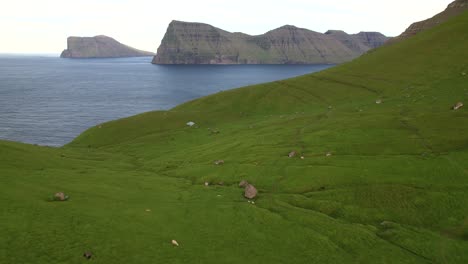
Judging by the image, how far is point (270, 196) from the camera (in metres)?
50.0

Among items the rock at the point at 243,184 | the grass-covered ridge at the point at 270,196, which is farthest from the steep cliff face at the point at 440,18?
the rock at the point at 243,184

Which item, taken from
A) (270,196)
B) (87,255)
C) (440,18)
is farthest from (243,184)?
(440,18)

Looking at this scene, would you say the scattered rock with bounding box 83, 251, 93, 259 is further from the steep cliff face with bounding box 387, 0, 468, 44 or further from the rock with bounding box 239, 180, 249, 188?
the steep cliff face with bounding box 387, 0, 468, 44

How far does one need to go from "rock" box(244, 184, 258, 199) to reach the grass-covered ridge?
1058mm

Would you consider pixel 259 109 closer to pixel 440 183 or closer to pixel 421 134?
pixel 421 134

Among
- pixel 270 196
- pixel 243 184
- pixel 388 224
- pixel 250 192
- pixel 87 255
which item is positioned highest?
pixel 87 255

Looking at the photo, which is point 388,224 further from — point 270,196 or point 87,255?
point 87,255

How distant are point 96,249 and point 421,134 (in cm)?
5679

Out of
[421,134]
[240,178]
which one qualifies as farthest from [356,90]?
[240,178]

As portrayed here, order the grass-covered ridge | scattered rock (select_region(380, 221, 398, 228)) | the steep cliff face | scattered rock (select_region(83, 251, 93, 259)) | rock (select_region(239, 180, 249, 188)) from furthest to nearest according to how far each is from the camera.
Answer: the steep cliff face, rock (select_region(239, 180, 249, 188)), scattered rock (select_region(380, 221, 398, 228)), the grass-covered ridge, scattered rock (select_region(83, 251, 93, 259))

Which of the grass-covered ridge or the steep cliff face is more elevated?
the steep cliff face

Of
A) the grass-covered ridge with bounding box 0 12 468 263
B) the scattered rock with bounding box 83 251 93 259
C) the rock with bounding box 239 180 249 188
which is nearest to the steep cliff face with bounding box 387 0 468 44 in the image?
the grass-covered ridge with bounding box 0 12 468 263

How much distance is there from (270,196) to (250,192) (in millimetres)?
2688

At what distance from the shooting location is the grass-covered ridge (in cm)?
3284
